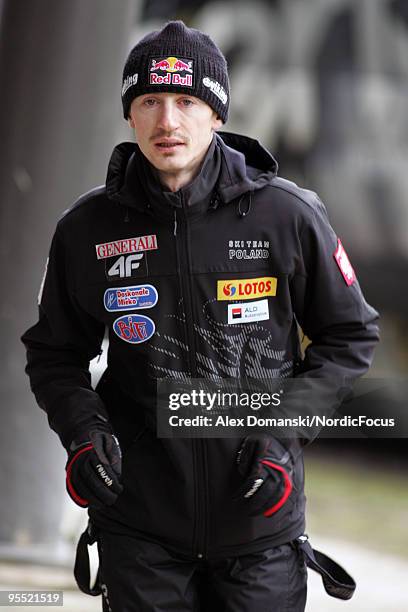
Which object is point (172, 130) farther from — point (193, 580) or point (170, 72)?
point (193, 580)

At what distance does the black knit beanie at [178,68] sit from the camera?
242cm

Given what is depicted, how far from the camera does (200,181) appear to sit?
97.0 inches

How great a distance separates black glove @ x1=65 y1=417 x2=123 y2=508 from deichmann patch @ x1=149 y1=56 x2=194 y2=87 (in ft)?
2.54

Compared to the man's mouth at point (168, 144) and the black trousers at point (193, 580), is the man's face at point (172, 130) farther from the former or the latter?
the black trousers at point (193, 580)

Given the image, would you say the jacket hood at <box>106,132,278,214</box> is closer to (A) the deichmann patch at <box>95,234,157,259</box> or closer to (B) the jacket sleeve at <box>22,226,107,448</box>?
(A) the deichmann patch at <box>95,234,157,259</box>

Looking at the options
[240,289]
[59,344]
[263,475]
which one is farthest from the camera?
[59,344]

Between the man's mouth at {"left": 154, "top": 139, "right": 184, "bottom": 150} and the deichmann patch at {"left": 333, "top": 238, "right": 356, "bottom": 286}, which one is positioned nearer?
the man's mouth at {"left": 154, "top": 139, "right": 184, "bottom": 150}

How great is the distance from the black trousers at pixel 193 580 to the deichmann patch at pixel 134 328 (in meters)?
0.45

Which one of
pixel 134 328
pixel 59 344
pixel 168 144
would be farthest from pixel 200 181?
pixel 59 344

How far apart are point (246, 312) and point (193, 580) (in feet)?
2.06

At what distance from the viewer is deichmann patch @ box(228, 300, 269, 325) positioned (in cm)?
247

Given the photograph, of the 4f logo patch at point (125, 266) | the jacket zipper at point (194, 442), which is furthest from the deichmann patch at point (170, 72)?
the 4f logo patch at point (125, 266)

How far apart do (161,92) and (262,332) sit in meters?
0.57

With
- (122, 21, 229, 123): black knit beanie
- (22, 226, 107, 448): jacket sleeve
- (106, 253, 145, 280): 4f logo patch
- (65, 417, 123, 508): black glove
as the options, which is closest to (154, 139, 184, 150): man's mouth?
(122, 21, 229, 123): black knit beanie
